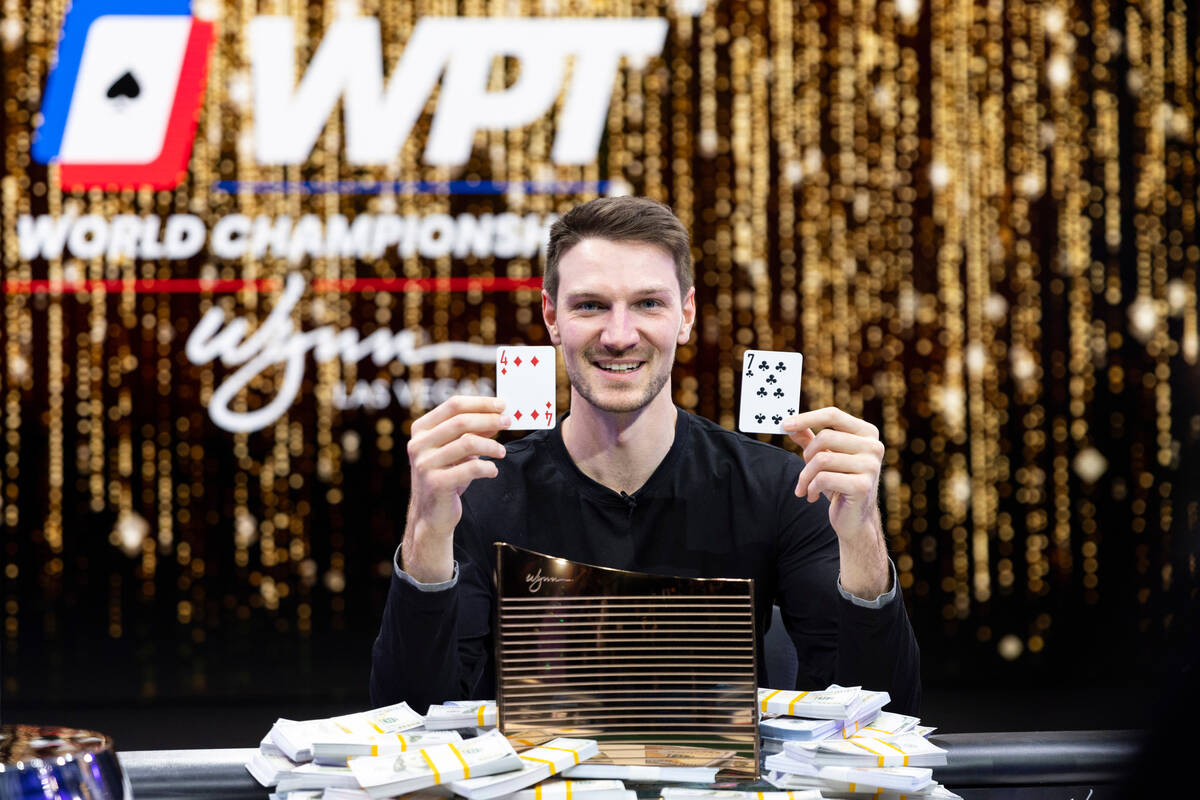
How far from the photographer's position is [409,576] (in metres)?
1.64

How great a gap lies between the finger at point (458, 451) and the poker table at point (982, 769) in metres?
0.50

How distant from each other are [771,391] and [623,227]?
0.38 meters

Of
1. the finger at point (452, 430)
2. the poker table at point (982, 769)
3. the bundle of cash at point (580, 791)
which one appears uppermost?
the finger at point (452, 430)

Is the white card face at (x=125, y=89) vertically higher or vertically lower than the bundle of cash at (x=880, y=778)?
higher

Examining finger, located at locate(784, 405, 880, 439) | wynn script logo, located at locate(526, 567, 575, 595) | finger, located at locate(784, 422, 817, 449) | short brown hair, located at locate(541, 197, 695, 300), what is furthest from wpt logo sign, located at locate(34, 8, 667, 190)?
wynn script logo, located at locate(526, 567, 575, 595)

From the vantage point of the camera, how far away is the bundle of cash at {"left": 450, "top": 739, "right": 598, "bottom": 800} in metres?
1.03

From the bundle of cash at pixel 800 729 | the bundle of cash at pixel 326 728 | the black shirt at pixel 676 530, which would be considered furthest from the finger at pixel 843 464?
the bundle of cash at pixel 326 728

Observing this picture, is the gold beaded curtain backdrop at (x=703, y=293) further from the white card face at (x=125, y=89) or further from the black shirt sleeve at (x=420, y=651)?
the black shirt sleeve at (x=420, y=651)

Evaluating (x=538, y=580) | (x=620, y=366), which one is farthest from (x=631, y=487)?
(x=538, y=580)

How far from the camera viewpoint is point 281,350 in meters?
4.14

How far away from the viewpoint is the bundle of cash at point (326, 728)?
115 centimetres

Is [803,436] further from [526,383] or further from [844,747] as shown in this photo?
[844,747]

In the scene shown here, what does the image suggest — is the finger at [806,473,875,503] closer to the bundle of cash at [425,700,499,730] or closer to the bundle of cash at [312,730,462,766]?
the bundle of cash at [425,700,499,730]

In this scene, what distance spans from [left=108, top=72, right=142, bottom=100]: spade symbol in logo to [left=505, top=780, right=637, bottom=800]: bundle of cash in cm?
376
